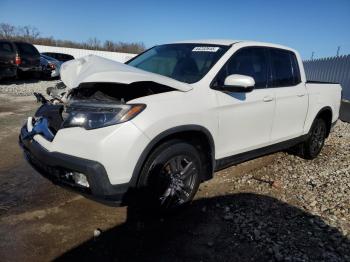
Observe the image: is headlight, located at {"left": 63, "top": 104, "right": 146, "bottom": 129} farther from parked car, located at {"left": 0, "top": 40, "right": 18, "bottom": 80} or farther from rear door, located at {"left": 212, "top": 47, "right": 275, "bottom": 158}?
parked car, located at {"left": 0, "top": 40, "right": 18, "bottom": 80}

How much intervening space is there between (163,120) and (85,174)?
0.81 metres

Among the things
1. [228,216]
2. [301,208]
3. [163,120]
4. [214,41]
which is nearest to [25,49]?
[214,41]

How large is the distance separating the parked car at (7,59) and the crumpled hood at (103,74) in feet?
40.6

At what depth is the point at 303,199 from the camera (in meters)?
4.18

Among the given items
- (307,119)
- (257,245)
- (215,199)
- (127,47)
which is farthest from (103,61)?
(127,47)

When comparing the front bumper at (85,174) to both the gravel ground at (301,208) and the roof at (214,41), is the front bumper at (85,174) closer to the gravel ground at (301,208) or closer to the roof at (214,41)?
the gravel ground at (301,208)

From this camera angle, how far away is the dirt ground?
9.61 feet

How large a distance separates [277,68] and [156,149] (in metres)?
2.43

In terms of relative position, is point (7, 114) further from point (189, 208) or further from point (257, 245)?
point (257, 245)

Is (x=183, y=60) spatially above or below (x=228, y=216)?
above

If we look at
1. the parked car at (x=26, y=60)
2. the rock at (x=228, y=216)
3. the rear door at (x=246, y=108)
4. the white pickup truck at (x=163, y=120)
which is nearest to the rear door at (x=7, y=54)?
the parked car at (x=26, y=60)

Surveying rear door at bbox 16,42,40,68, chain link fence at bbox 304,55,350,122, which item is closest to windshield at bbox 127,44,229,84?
chain link fence at bbox 304,55,350,122

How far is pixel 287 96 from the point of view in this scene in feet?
15.3

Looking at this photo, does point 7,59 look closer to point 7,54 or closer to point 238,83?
point 7,54
